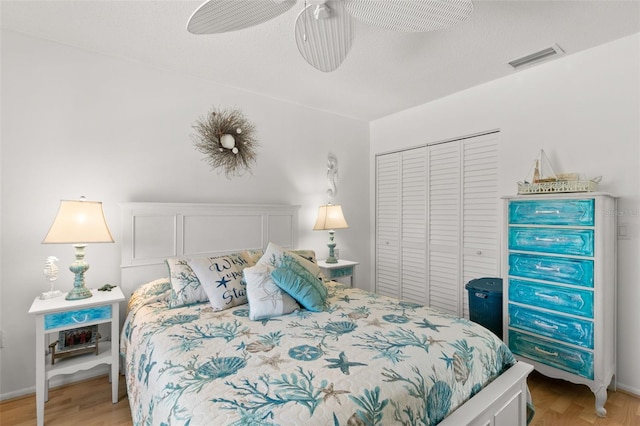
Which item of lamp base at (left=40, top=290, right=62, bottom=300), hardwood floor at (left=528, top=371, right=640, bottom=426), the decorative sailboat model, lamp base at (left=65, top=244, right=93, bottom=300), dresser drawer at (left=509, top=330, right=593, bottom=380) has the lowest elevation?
hardwood floor at (left=528, top=371, right=640, bottom=426)

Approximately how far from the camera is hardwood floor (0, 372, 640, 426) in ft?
6.49

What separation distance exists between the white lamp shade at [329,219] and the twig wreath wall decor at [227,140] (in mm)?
913

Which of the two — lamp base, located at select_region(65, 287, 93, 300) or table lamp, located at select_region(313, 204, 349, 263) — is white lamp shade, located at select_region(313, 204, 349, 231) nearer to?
table lamp, located at select_region(313, 204, 349, 263)

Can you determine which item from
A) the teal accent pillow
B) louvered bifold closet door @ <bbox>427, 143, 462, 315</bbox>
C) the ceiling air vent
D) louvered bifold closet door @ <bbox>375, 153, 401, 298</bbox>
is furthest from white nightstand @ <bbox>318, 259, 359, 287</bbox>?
the ceiling air vent

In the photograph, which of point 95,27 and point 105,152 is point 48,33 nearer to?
point 95,27

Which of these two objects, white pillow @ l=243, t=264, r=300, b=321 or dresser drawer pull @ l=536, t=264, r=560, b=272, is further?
dresser drawer pull @ l=536, t=264, r=560, b=272

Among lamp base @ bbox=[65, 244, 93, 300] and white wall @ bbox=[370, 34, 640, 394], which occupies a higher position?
white wall @ bbox=[370, 34, 640, 394]

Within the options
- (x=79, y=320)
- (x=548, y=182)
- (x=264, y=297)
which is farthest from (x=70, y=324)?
(x=548, y=182)

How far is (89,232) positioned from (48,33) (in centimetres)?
144

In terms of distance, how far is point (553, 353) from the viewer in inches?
88.0

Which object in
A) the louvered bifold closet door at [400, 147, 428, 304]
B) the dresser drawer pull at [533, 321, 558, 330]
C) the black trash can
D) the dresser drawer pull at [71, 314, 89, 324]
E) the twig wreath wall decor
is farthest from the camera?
the louvered bifold closet door at [400, 147, 428, 304]

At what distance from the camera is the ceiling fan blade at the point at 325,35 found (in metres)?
1.58

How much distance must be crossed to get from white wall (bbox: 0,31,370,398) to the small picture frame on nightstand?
324 millimetres

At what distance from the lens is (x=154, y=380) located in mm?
1341
